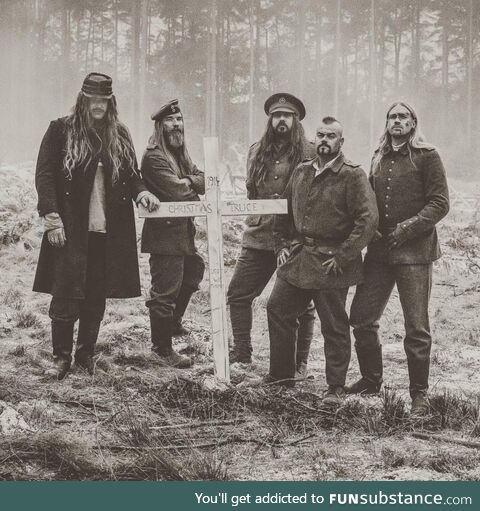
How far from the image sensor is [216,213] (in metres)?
4.91

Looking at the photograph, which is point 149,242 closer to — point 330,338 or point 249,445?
point 330,338

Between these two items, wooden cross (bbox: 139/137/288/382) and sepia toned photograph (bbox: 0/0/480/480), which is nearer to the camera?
sepia toned photograph (bbox: 0/0/480/480)

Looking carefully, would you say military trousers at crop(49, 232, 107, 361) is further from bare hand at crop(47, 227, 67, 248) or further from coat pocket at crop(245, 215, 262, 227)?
coat pocket at crop(245, 215, 262, 227)

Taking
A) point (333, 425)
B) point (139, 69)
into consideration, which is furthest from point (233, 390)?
point (139, 69)

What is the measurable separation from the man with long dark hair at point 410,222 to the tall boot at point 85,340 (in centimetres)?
229

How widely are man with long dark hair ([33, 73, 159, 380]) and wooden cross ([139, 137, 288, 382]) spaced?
11.0 inches

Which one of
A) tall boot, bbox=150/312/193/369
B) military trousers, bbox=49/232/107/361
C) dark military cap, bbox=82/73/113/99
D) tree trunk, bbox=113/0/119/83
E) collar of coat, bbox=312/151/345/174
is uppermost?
tree trunk, bbox=113/0/119/83

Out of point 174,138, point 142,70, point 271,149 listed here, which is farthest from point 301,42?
point 271,149

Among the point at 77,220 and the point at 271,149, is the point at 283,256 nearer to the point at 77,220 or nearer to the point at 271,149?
the point at 271,149

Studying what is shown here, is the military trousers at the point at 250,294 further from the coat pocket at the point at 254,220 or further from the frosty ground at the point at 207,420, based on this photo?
→ the frosty ground at the point at 207,420

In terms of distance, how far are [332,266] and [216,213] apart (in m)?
1.05

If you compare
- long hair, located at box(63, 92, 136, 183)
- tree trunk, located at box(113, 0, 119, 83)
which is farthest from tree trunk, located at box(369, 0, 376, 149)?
long hair, located at box(63, 92, 136, 183)

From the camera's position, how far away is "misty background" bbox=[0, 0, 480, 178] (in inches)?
1081

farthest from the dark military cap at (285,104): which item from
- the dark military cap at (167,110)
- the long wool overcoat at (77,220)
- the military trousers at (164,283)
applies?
the military trousers at (164,283)
